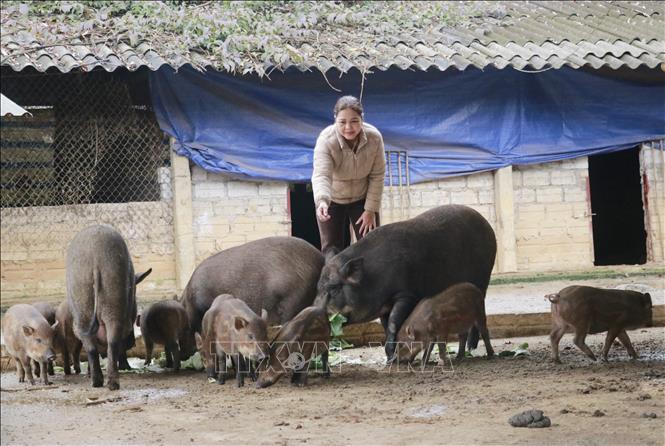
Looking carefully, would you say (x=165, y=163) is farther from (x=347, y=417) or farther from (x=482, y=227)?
(x=347, y=417)

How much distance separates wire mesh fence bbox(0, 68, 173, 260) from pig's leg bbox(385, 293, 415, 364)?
6343 mm

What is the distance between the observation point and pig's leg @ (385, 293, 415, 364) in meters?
8.38

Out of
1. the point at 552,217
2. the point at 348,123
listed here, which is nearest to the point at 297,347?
the point at 348,123

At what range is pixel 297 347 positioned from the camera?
24.8 ft

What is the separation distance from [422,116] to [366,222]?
19.5 feet

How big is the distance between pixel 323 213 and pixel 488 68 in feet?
22.0

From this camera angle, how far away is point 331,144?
907 centimetres

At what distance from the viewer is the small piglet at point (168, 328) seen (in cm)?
858

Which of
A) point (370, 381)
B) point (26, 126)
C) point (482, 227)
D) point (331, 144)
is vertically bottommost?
point (370, 381)

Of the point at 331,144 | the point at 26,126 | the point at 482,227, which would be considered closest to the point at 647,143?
the point at 482,227

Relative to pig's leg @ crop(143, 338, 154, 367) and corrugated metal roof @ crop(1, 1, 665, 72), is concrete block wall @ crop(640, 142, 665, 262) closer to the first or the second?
corrugated metal roof @ crop(1, 1, 665, 72)

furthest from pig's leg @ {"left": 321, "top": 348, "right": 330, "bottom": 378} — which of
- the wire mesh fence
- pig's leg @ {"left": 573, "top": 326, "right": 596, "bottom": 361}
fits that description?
the wire mesh fence

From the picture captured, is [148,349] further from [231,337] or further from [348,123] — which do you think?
[348,123]

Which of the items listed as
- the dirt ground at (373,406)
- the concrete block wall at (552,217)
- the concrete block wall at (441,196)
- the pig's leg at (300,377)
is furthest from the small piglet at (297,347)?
→ the concrete block wall at (552,217)
